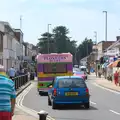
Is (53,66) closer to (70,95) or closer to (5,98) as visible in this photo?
(70,95)

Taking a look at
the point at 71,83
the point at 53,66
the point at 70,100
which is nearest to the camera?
the point at 70,100

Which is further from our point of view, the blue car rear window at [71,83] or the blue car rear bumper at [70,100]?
the blue car rear window at [71,83]

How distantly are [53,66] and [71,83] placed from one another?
36.2ft

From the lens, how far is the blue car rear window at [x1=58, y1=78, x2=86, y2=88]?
2048 cm

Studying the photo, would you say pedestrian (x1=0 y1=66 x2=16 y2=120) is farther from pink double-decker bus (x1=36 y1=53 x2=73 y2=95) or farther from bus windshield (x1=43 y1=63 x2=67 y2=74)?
bus windshield (x1=43 y1=63 x2=67 y2=74)

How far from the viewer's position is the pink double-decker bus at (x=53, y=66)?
31.2 m

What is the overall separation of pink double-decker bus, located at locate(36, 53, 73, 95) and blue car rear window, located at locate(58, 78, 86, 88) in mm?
10421

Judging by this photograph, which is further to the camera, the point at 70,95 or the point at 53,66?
the point at 53,66

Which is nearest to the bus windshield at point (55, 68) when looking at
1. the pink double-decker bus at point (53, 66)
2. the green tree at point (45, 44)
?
the pink double-decker bus at point (53, 66)

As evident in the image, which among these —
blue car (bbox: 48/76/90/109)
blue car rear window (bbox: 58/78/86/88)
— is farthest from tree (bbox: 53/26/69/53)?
blue car (bbox: 48/76/90/109)

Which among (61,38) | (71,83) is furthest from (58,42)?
(71,83)

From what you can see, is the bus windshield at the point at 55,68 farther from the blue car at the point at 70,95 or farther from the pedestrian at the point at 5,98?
the pedestrian at the point at 5,98

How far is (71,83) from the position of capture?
2066 cm

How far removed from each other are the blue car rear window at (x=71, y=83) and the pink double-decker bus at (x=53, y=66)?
10.4 m
